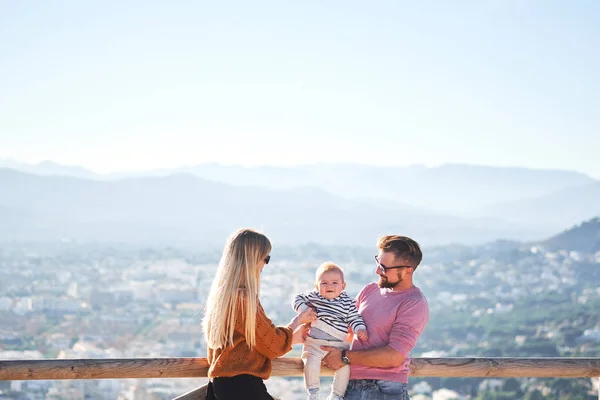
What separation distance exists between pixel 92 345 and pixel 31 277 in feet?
56.5

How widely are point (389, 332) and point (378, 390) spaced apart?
1.03 ft

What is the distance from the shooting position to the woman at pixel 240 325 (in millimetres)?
3447

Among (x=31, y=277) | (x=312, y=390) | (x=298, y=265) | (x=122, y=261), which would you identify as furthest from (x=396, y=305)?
(x=122, y=261)

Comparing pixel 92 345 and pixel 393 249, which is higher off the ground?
pixel 393 249

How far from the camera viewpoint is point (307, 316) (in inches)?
147

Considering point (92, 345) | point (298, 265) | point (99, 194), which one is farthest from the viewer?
point (99, 194)

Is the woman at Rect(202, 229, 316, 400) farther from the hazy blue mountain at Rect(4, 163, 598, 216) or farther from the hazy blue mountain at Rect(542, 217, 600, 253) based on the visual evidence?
the hazy blue mountain at Rect(4, 163, 598, 216)

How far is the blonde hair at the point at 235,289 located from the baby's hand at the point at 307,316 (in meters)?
0.33

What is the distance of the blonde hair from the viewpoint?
3.44 m

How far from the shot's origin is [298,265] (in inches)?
1683

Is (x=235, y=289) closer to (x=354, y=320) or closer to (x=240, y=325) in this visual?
(x=240, y=325)

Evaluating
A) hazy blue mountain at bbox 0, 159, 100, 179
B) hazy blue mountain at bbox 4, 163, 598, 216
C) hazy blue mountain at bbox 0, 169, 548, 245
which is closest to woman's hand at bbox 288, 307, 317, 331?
hazy blue mountain at bbox 0, 169, 548, 245

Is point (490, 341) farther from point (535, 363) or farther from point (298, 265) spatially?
point (535, 363)

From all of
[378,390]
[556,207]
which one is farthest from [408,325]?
[556,207]
